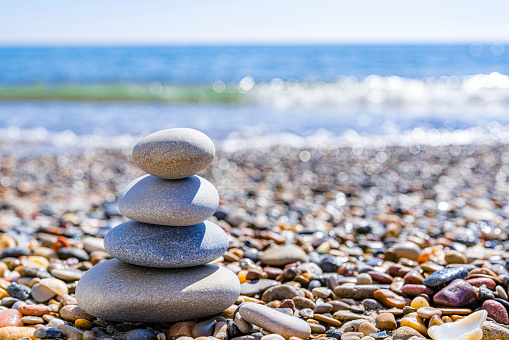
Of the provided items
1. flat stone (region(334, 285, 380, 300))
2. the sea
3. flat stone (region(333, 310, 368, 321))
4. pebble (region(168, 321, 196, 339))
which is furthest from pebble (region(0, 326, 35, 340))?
the sea

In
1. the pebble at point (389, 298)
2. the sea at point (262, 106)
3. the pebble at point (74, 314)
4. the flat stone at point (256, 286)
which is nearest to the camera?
the pebble at point (74, 314)

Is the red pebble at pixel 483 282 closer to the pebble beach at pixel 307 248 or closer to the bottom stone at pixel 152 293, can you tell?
the pebble beach at pixel 307 248

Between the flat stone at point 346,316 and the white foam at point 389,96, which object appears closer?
the flat stone at point 346,316

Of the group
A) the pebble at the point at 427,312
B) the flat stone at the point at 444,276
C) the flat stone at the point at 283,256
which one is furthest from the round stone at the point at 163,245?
the flat stone at the point at 444,276

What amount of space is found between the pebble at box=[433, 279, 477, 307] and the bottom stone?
1162 millimetres

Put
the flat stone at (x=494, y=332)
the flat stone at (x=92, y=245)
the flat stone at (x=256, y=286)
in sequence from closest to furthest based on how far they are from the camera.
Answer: the flat stone at (x=494, y=332), the flat stone at (x=256, y=286), the flat stone at (x=92, y=245)

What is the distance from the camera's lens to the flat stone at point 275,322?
240cm

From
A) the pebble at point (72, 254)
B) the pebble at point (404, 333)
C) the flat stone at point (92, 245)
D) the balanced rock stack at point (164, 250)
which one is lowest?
the pebble at point (72, 254)

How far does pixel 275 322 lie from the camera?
241 cm

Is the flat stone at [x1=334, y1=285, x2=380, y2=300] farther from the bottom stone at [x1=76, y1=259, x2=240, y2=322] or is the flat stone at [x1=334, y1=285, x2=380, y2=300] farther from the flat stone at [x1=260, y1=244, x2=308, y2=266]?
the bottom stone at [x1=76, y1=259, x2=240, y2=322]

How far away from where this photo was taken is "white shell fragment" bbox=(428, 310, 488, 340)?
2.34m

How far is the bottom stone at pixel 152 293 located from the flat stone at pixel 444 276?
117cm

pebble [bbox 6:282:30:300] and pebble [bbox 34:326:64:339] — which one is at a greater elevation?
pebble [bbox 34:326:64:339]

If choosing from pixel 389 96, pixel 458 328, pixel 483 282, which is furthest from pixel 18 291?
pixel 389 96
